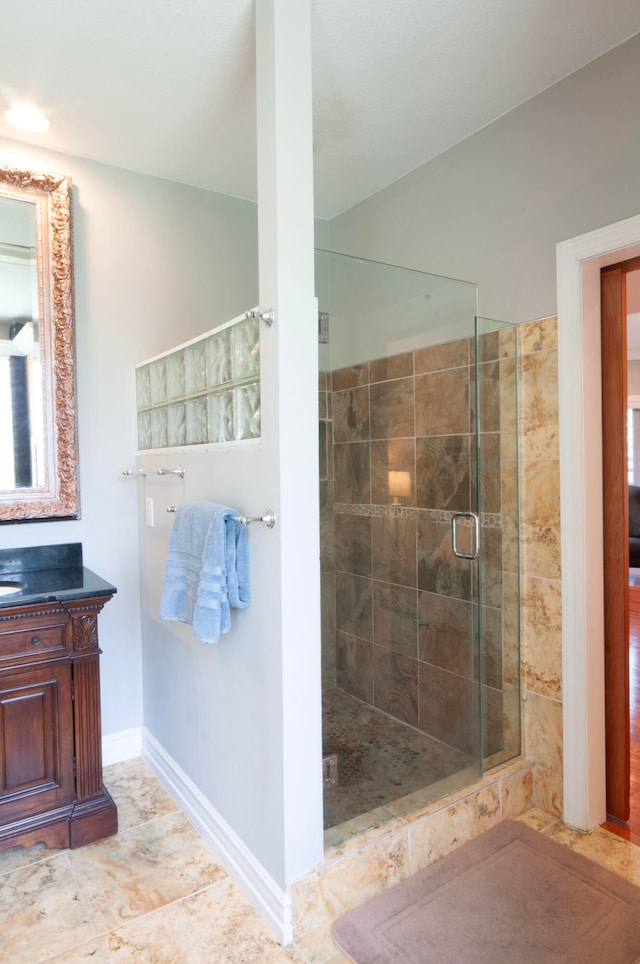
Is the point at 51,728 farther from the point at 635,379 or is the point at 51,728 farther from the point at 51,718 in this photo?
the point at 635,379

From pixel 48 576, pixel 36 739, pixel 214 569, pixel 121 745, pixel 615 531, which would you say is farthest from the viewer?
pixel 121 745

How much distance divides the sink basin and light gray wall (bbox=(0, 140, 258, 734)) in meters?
0.23

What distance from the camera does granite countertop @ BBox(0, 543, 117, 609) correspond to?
1.92 m

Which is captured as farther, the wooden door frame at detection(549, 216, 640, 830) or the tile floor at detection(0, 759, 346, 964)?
the wooden door frame at detection(549, 216, 640, 830)

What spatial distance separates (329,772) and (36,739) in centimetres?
97

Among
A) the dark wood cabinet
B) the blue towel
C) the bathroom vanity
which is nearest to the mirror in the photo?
the bathroom vanity

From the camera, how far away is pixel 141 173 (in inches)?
104

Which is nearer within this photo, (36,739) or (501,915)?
(501,915)

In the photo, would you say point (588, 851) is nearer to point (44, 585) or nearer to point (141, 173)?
point (44, 585)

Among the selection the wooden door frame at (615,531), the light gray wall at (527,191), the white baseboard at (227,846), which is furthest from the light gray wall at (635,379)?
the white baseboard at (227,846)

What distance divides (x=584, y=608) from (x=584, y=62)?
5.95ft

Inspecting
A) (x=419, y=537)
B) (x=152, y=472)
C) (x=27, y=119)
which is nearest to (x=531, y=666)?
(x=419, y=537)

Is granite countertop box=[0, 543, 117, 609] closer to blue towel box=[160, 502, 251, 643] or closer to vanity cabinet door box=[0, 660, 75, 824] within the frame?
vanity cabinet door box=[0, 660, 75, 824]

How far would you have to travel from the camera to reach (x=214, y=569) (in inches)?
65.7
